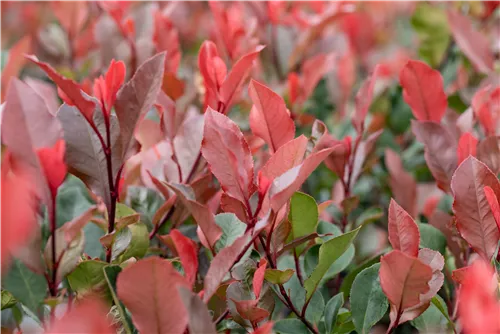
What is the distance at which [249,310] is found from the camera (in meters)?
0.75

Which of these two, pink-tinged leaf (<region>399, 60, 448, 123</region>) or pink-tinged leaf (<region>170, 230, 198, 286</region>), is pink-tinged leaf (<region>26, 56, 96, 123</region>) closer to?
pink-tinged leaf (<region>170, 230, 198, 286</region>)

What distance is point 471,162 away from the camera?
2.67 ft

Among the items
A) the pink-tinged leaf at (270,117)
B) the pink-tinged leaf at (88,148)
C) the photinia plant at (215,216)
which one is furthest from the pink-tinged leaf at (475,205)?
the pink-tinged leaf at (88,148)

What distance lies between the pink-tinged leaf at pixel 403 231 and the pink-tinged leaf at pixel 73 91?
421mm

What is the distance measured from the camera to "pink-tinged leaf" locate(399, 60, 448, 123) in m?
1.04

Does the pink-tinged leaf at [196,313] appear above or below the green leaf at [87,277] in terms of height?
above

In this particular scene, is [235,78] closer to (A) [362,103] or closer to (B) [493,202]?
(A) [362,103]

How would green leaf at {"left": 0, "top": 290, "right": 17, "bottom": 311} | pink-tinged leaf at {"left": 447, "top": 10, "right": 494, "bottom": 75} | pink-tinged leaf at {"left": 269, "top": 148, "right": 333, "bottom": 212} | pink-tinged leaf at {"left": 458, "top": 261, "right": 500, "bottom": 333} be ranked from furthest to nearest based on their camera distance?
1. pink-tinged leaf at {"left": 447, "top": 10, "right": 494, "bottom": 75}
2. green leaf at {"left": 0, "top": 290, "right": 17, "bottom": 311}
3. pink-tinged leaf at {"left": 269, "top": 148, "right": 333, "bottom": 212}
4. pink-tinged leaf at {"left": 458, "top": 261, "right": 500, "bottom": 333}

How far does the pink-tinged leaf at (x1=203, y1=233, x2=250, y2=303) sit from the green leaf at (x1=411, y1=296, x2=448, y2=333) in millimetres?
346

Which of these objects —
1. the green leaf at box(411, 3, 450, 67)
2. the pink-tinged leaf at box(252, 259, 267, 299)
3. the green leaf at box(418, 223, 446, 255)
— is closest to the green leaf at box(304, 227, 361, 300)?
the pink-tinged leaf at box(252, 259, 267, 299)

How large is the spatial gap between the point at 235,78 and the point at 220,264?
0.31 m

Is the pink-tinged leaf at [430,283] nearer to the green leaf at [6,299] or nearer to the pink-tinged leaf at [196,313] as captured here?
the pink-tinged leaf at [196,313]

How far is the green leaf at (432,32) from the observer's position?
168 centimetres

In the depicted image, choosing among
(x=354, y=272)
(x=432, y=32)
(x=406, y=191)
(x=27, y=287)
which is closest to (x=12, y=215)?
(x=27, y=287)
